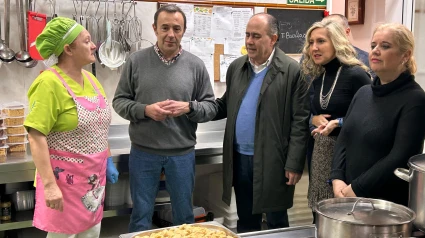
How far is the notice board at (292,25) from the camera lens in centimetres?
359

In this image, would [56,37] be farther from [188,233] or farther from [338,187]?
[338,187]

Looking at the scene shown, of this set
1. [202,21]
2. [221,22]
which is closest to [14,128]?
[202,21]

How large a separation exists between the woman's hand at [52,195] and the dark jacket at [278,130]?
37.2 inches

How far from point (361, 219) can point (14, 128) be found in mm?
2151

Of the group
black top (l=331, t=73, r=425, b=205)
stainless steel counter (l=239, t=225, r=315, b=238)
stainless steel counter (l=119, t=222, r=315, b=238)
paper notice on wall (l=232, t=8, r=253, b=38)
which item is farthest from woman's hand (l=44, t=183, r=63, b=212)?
paper notice on wall (l=232, t=8, r=253, b=38)

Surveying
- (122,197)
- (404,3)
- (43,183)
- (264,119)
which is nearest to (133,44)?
(122,197)

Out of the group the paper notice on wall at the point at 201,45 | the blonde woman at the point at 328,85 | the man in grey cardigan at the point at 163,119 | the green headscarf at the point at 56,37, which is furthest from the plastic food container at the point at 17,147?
the blonde woman at the point at 328,85

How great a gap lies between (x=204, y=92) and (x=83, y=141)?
82cm

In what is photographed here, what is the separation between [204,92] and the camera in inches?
97.3

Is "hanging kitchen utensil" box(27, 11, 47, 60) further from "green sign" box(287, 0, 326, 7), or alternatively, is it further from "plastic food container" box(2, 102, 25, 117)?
"green sign" box(287, 0, 326, 7)

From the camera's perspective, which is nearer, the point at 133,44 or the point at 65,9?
the point at 65,9

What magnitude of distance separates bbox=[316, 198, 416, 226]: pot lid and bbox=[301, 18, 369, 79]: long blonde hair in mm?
1063

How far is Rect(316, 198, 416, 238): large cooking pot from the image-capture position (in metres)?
1.10

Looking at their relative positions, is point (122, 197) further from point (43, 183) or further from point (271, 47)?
point (271, 47)
